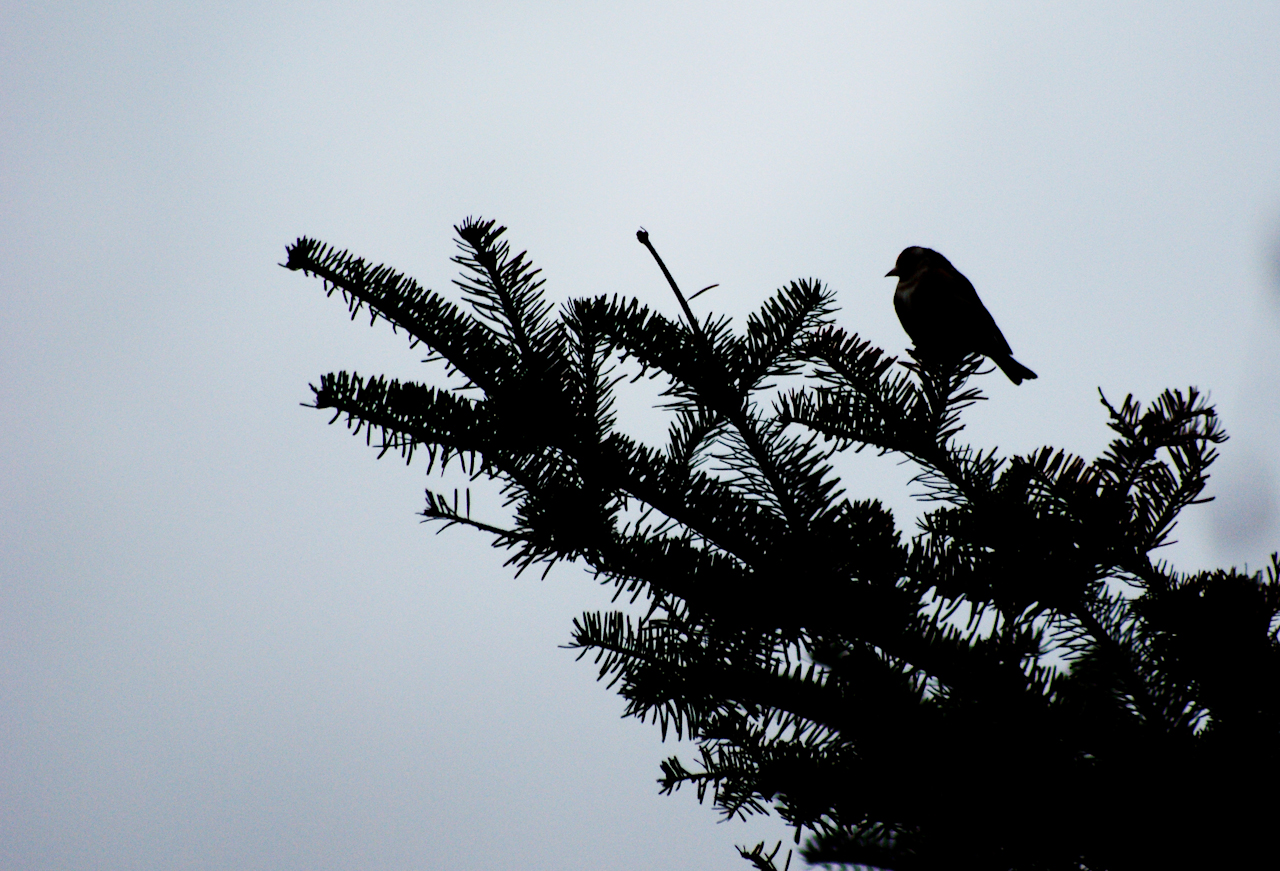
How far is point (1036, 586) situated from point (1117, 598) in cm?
21

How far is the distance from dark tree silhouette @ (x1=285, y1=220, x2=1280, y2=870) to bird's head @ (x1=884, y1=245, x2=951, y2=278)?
70cm

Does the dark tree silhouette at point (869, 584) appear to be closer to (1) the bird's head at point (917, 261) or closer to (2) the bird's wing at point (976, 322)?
(2) the bird's wing at point (976, 322)

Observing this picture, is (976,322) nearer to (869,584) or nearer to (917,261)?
(917,261)

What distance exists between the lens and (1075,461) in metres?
1.13

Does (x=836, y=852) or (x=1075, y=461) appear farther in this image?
(x=1075, y=461)

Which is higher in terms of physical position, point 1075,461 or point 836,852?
point 1075,461

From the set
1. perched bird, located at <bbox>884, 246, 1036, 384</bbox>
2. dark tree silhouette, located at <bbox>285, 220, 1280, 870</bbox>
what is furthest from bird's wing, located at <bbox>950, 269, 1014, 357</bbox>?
dark tree silhouette, located at <bbox>285, 220, 1280, 870</bbox>

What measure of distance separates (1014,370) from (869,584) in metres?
1.19

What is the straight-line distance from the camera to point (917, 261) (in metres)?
2.05

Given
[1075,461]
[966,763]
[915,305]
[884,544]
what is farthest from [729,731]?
[915,305]

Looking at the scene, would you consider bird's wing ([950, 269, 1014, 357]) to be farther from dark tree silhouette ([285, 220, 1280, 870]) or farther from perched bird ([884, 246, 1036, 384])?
dark tree silhouette ([285, 220, 1280, 870])

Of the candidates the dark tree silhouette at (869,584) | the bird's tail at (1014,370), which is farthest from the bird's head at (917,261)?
the dark tree silhouette at (869,584)

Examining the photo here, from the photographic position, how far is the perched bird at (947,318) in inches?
58.6

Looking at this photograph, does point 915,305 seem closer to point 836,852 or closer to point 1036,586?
point 1036,586
